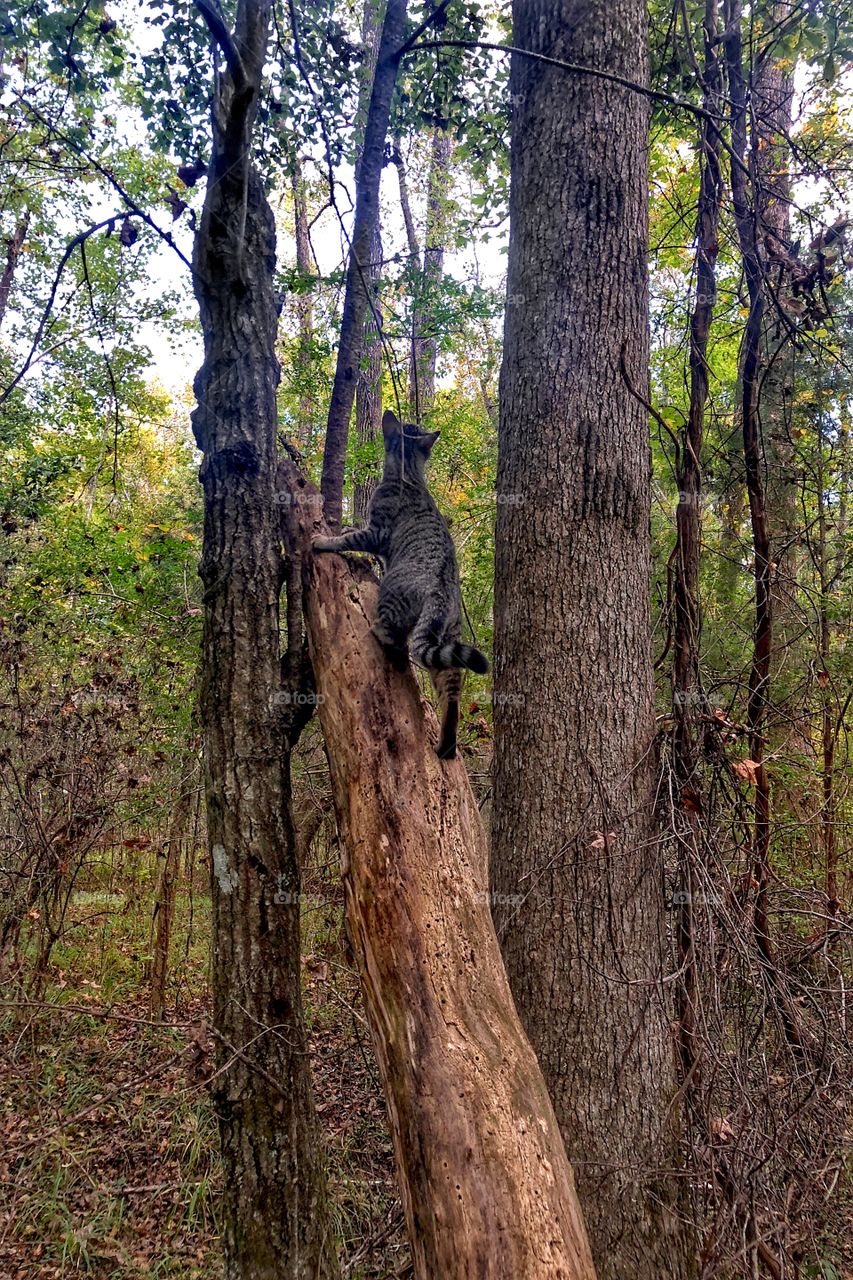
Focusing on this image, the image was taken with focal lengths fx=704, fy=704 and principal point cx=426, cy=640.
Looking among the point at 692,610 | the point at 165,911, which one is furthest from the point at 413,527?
the point at 165,911

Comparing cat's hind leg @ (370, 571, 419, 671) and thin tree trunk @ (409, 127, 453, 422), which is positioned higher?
thin tree trunk @ (409, 127, 453, 422)

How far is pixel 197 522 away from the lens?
263 inches

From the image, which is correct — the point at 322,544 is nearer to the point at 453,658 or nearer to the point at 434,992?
the point at 453,658

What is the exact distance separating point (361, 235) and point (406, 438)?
1.70 m

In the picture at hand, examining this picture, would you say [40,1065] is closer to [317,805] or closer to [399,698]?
[317,805]

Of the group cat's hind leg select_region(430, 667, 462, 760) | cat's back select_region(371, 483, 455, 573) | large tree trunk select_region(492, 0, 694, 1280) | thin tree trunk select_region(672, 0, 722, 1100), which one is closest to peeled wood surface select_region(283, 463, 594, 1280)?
cat's hind leg select_region(430, 667, 462, 760)

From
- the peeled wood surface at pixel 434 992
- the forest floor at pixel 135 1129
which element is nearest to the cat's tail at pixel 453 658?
the peeled wood surface at pixel 434 992

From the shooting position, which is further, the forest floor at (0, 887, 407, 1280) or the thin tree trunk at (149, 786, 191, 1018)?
the thin tree trunk at (149, 786, 191, 1018)

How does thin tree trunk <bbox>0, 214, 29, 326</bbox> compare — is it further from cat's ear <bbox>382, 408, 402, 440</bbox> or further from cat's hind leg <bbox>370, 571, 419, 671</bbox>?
cat's hind leg <bbox>370, 571, 419, 671</bbox>

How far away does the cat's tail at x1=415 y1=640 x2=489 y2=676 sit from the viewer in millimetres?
3240

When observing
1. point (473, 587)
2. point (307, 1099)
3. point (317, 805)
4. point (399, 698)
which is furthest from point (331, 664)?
point (473, 587)

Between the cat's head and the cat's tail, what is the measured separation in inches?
83.4

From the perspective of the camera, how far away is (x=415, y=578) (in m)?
3.71

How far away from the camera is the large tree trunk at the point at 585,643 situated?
2.78 m
